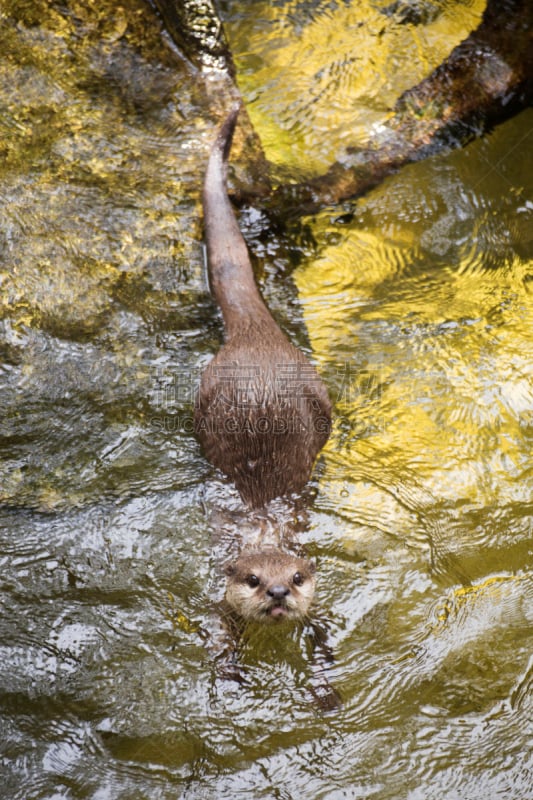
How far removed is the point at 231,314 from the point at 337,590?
3.56ft

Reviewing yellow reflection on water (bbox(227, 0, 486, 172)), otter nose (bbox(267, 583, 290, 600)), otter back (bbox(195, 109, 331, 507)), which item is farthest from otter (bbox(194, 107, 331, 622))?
yellow reflection on water (bbox(227, 0, 486, 172))

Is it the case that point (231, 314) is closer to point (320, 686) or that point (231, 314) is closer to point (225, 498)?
point (225, 498)

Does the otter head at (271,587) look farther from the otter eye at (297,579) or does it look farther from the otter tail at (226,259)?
the otter tail at (226,259)

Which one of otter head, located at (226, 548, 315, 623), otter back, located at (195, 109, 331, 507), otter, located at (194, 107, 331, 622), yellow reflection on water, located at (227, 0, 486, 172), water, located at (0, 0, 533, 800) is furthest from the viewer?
yellow reflection on water, located at (227, 0, 486, 172)

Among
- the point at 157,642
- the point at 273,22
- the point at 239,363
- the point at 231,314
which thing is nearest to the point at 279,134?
the point at 273,22

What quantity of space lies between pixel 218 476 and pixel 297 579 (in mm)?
528

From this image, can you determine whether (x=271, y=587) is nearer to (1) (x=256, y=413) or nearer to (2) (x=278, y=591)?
(2) (x=278, y=591)

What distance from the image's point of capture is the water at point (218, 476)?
83.8 inches

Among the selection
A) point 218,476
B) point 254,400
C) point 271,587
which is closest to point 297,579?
point 271,587

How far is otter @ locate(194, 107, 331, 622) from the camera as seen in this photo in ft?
8.13

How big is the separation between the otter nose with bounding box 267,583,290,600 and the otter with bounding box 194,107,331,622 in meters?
0.12

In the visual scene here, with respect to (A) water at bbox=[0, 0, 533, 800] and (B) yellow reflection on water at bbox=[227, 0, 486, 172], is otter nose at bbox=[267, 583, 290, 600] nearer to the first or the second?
(A) water at bbox=[0, 0, 533, 800]

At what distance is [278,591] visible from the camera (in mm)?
2223

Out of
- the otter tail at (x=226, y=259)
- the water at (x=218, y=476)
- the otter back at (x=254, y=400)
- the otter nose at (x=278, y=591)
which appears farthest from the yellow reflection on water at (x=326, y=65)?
the otter nose at (x=278, y=591)
